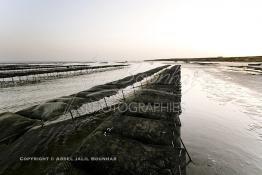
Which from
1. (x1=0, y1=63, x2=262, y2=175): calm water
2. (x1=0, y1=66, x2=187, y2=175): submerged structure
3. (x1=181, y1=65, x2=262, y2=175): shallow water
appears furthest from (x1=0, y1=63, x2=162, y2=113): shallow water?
(x1=181, y1=65, x2=262, y2=175): shallow water

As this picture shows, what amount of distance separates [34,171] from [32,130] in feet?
10.0

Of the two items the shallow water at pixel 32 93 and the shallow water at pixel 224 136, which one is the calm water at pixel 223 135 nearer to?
the shallow water at pixel 224 136

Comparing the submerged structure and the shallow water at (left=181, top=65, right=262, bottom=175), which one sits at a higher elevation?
the submerged structure

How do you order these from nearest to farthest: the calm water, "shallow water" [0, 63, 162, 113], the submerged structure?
1. the submerged structure
2. the calm water
3. "shallow water" [0, 63, 162, 113]

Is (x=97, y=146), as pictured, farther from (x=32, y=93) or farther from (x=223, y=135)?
(x=32, y=93)

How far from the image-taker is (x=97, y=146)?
16.4 feet

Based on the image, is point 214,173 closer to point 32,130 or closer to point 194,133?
point 194,133

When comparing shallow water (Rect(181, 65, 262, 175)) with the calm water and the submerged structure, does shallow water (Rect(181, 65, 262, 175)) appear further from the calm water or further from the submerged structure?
the submerged structure

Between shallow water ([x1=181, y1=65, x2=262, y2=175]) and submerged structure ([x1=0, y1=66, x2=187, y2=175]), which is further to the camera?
shallow water ([x1=181, y1=65, x2=262, y2=175])

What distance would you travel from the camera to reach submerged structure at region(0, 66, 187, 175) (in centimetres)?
451

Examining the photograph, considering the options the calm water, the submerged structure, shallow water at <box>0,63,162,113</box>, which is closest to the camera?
the submerged structure

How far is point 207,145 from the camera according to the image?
8523 millimetres

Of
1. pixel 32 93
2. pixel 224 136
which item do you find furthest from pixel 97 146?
pixel 32 93

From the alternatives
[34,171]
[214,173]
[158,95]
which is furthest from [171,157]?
[158,95]
